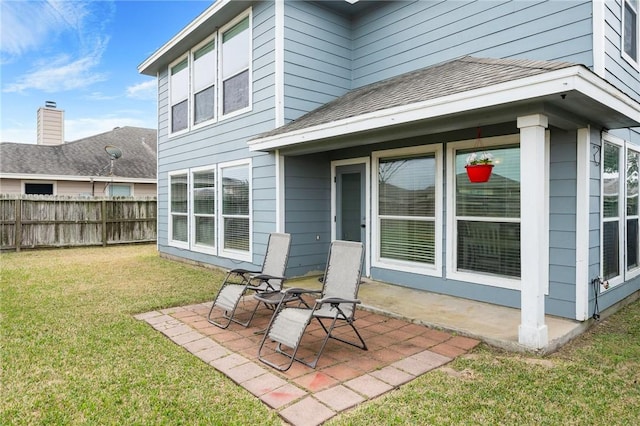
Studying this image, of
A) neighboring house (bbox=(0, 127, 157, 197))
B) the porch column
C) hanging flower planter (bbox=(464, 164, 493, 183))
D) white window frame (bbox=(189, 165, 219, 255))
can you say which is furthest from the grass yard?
neighboring house (bbox=(0, 127, 157, 197))

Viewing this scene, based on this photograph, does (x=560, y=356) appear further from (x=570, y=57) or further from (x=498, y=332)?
(x=570, y=57)

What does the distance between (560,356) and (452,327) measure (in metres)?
0.99

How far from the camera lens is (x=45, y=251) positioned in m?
11.3

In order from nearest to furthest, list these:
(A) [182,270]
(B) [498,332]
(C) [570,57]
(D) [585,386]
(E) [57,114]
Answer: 1. (D) [585,386]
2. (B) [498,332]
3. (C) [570,57]
4. (A) [182,270]
5. (E) [57,114]

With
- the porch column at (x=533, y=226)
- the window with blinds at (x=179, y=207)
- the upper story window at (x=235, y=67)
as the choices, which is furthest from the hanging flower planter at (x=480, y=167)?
the window with blinds at (x=179, y=207)

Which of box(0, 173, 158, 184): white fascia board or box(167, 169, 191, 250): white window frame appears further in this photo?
box(0, 173, 158, 184): white fascia board

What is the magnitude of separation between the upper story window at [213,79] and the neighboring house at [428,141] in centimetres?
4

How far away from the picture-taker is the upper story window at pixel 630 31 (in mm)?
5000

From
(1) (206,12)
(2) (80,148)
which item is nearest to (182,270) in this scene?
(1) (206,12)

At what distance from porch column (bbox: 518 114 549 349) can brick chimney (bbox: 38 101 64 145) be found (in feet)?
73.0

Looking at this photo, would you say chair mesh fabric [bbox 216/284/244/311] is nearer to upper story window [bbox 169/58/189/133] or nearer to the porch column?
the porch column

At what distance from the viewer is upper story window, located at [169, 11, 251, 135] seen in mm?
7348

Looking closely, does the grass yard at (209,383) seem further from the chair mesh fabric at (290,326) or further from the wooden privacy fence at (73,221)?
the wooden privacy fence at (73,221)

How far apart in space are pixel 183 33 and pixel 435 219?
6.50 metres
